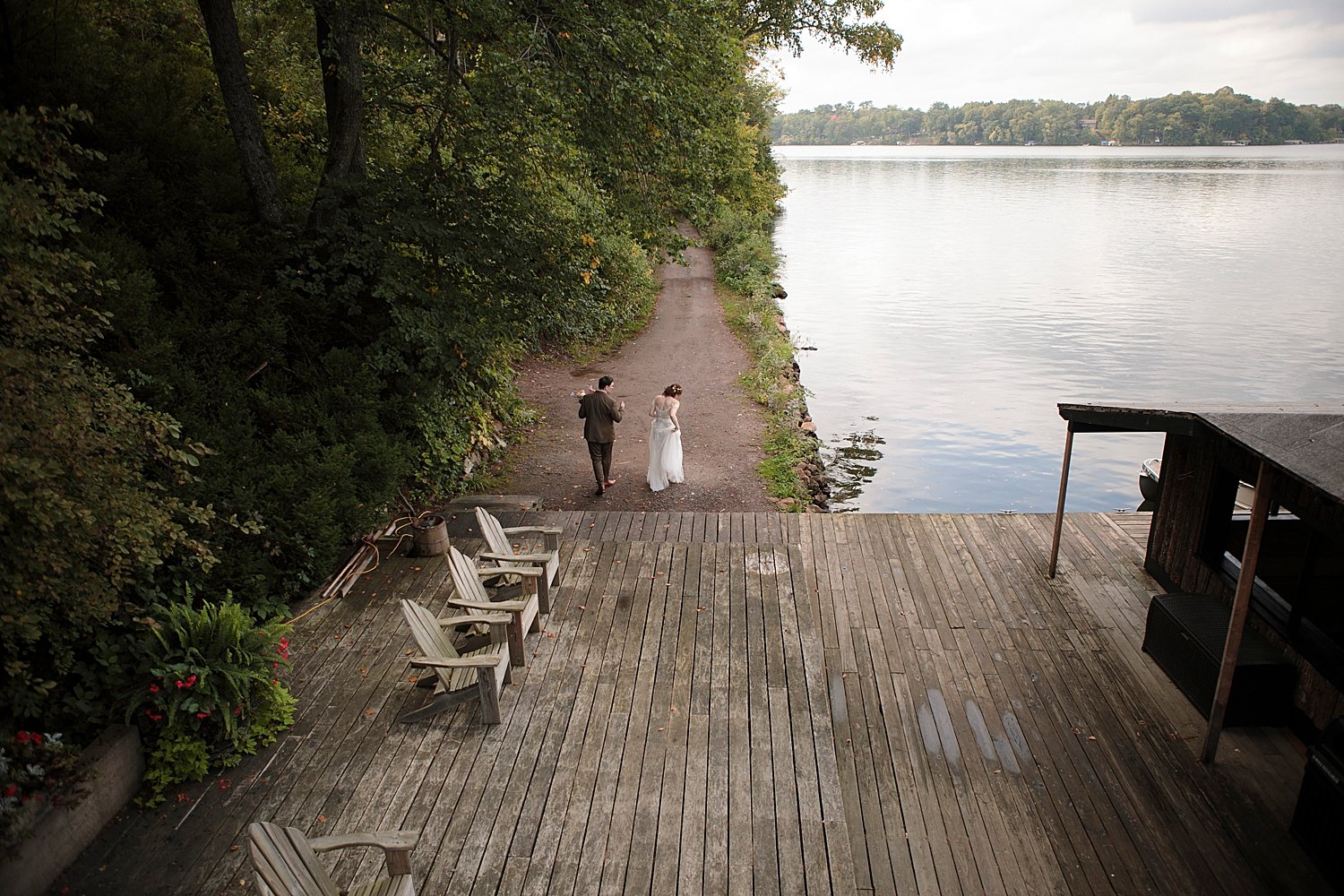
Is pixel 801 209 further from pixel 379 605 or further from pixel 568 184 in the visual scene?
pixel 379 605

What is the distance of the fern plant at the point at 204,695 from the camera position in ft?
16.6

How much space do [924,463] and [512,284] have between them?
10812 millimetres

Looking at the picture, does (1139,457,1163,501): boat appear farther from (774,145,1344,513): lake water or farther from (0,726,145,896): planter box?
(0,726,145,896): planter box

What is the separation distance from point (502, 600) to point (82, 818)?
2.93 meters

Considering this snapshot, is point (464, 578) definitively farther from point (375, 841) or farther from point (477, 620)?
point (375, 841)

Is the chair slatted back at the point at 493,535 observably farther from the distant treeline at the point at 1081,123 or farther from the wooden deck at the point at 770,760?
the distant treeline at the point at 1081,123

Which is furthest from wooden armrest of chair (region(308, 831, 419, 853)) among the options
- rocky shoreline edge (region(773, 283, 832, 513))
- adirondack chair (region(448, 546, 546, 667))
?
rocky shoreline edge (region(773, 283, 832, 513))

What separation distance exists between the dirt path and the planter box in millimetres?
Result: 5768

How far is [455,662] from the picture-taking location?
5.32 metres

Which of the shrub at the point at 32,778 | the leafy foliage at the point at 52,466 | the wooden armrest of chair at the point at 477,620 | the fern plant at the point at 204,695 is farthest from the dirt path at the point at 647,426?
the shrub at the point at 32,778

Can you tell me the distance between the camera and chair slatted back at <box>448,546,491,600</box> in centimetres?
607

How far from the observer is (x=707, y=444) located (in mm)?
13289

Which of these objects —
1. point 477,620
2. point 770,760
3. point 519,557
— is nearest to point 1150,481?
point 770,760

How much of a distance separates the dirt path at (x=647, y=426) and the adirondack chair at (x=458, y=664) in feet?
14.6
